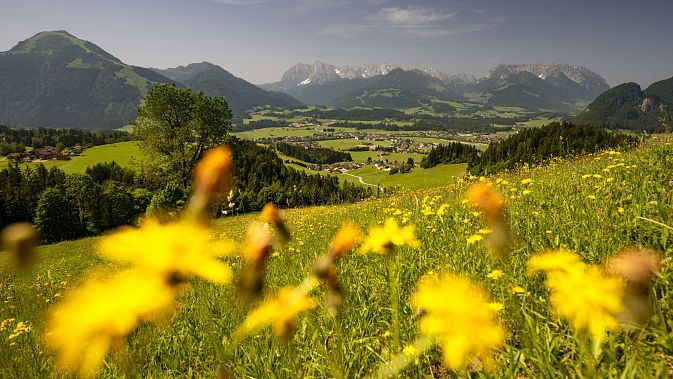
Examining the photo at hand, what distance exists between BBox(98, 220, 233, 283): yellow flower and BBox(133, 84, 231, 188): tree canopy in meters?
36.5

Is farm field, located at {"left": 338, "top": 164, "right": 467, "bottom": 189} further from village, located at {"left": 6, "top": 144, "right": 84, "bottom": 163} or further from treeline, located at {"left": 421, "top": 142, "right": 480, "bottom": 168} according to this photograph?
village, located at {"left": 6, "top": 144, "right": 84, "bottom": 163}

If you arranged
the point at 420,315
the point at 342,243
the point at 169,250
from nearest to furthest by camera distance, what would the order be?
the point at 169,250 → the point at 342,243 → the point at 420,315

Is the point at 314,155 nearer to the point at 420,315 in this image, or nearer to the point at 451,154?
the point at 451,154

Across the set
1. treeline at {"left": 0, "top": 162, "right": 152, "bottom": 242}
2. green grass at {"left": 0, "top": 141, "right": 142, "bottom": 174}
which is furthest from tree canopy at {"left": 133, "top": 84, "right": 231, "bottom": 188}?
green grass at {"left": 0, "top": 141, "right": 142, "bottom": 174}

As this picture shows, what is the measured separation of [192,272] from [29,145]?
187271 millimetres

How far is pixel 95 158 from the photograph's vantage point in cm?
11175

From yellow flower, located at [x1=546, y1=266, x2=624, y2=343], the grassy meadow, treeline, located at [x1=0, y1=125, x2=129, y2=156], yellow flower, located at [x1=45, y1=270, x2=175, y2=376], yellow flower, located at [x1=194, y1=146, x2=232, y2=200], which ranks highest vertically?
yellow flower, located at [x1=194, y1=146, x2=232, y2=200]

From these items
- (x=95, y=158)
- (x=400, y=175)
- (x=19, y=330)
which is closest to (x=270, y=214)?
(x=19, y=330)

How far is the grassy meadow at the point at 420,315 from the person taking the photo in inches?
67.3

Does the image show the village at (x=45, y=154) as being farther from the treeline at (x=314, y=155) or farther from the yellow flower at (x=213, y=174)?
the yellow flower at (x=213, y=174)

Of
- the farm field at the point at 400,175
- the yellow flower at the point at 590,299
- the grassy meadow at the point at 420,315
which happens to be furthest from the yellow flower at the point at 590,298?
the farm field at the point at 400,175

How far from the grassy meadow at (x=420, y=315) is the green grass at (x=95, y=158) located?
352 ft

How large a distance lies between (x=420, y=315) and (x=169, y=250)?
7.37ft

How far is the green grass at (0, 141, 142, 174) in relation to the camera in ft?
339
